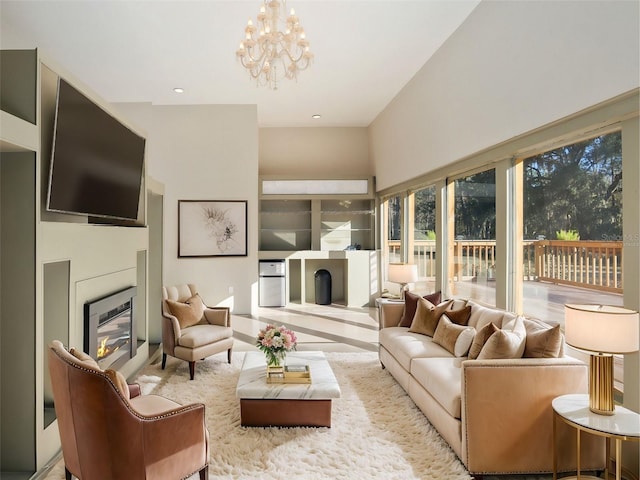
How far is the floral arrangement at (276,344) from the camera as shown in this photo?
10.2ft

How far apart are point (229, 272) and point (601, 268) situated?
17.8ft

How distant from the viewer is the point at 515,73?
3238 millimetres

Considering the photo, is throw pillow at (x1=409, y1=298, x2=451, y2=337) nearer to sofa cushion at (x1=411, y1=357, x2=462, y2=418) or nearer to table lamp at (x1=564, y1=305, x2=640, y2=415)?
sofa cushion at (x1=411, y1=357, x2=462, y2=418)

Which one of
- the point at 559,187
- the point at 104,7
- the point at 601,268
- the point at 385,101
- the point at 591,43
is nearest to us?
the point at 591,43

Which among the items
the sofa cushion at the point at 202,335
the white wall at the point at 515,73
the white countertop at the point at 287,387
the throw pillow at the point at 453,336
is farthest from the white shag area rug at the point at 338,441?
the white wall at the point at 515,73

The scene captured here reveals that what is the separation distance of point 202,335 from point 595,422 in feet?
10.9

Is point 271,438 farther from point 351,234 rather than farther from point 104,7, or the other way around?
point 351,234

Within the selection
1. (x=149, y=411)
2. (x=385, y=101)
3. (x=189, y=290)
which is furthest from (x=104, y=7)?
(x=385, y=101)

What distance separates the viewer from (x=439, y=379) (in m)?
2.77

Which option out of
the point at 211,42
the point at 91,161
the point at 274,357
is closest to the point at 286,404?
the point at 274,357

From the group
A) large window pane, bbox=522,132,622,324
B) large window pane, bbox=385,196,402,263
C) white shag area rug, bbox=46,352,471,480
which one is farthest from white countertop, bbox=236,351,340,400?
large window pane, bbox=385,196,402,263

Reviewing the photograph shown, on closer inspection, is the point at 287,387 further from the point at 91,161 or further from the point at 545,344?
the point at 91,161

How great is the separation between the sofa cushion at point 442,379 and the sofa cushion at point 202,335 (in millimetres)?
2074

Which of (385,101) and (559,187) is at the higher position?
(385,101)
